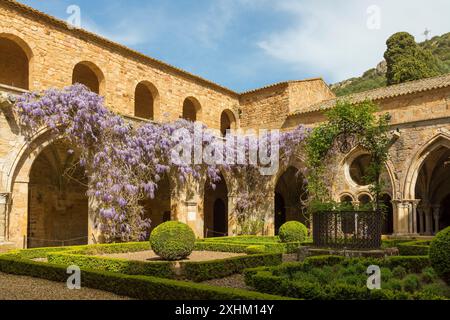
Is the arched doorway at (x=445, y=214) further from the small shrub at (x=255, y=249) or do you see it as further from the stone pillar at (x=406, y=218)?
the small shrub at (x=255, y=249)

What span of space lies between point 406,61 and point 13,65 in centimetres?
2332

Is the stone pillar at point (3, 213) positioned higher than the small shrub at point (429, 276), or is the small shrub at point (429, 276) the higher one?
→ the stone pillar at point (3, 213)

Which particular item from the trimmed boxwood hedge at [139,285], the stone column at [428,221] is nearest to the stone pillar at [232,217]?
the stone column at [428,221]

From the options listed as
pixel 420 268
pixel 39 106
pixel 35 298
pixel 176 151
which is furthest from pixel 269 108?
pixel 35 298

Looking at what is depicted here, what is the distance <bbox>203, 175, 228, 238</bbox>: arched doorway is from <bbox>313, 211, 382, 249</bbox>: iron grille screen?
45.9 ft

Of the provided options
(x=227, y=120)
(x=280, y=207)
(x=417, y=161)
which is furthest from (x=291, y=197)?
(x=417, y=161)

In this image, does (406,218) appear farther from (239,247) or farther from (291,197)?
(291,197)

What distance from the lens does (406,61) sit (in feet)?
99.5

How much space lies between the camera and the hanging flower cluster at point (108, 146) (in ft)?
47.4

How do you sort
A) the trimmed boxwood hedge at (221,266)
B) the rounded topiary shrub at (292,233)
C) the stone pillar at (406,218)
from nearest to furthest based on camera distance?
the trimmed boxwood hedge at (221,266) < the rounded topiary shrub at (292,233) < the stone pillar at (406,218)

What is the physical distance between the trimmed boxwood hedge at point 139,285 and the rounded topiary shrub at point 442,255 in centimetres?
311

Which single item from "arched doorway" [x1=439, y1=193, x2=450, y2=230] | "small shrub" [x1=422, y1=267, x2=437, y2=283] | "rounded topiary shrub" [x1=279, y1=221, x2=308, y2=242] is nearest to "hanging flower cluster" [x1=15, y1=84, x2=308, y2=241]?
"rounded topiary shrub" [x1=279, y1=221, x2=308, y2=242]

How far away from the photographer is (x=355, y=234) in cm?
1154

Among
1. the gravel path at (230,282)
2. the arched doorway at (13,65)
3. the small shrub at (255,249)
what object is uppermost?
the arched doorway at (13,65)
